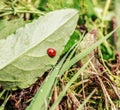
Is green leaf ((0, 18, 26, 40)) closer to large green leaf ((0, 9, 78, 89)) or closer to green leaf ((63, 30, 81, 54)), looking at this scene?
large green leaf ((0, 9, 78, 89))

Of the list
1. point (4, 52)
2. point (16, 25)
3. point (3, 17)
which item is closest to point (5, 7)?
point (3, 17)

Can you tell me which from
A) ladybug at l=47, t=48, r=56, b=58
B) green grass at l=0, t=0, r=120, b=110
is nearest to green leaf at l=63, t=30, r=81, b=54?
green grass at l=0, t=0, r=120, b=110

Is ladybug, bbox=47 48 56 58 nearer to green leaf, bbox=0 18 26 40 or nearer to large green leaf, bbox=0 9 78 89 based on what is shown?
large green leaf, bbox=0 9 78 89

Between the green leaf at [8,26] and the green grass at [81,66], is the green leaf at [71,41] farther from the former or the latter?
the green leaf at [8,26]

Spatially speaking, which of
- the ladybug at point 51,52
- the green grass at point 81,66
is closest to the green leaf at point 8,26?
the green grass at point 81,66

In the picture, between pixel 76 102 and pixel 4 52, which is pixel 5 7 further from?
pixel 76 102

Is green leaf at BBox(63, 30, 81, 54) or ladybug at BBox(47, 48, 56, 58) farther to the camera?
green leaf at BBox(63, 30, 81, 54)

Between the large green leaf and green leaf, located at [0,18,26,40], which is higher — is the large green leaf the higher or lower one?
the lower one
